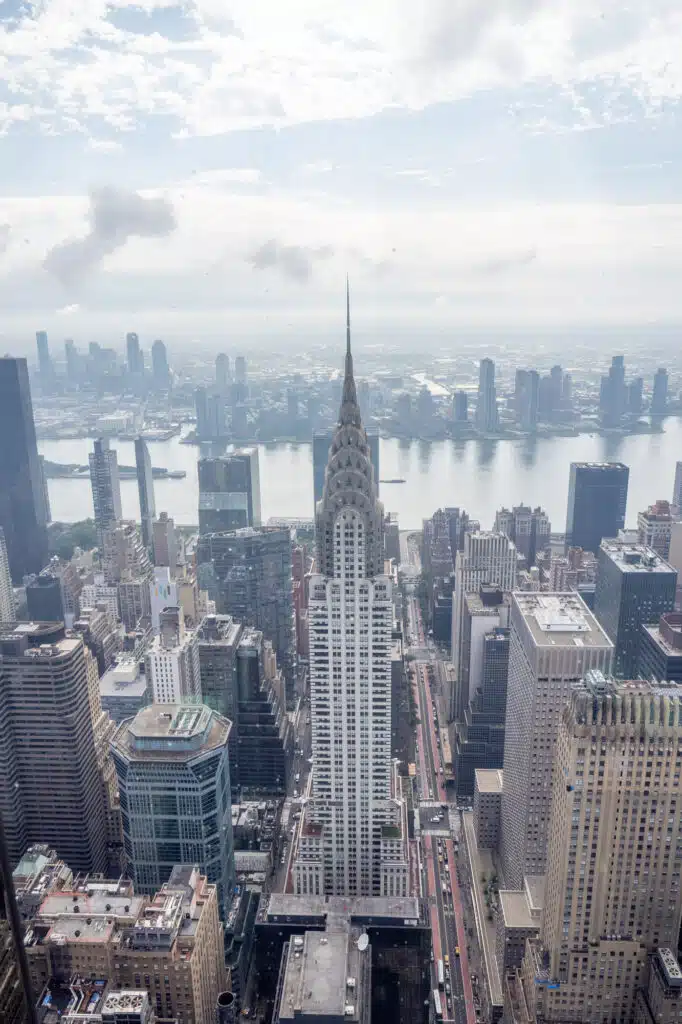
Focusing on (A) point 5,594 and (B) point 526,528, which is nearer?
(A) point 5,594

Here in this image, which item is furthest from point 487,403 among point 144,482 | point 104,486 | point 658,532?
point 104,486

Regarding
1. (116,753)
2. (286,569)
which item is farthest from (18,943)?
(286,569)

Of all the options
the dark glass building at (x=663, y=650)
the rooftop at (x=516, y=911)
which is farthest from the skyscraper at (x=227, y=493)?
the rooftop at (x=516, y=911)

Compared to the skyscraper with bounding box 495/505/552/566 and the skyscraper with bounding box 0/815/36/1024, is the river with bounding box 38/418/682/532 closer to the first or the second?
the skyscraper with bounding box 495/505/552/566

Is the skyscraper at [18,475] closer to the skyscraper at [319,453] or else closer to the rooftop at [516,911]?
the skyscraper at [319,453]

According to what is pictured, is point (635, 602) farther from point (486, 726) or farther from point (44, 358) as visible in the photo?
point (44, 358)

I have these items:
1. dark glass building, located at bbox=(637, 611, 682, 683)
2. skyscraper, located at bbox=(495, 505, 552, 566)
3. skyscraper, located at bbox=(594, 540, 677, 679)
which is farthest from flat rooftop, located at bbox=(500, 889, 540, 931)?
skyscraper, located at bbox=(495, 505, 552, 566)
